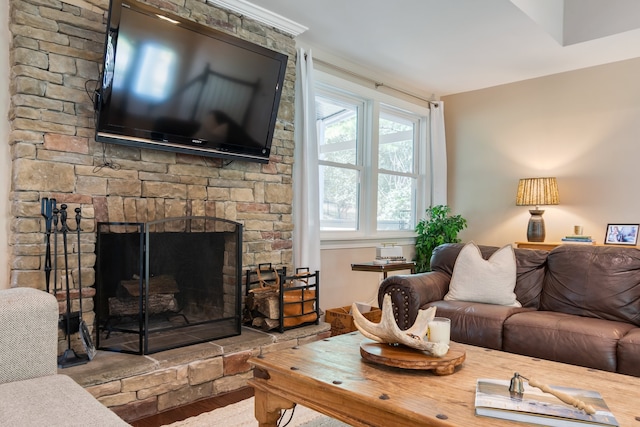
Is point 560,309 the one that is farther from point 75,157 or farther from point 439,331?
point 75,157

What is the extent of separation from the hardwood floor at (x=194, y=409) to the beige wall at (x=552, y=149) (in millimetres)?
3492

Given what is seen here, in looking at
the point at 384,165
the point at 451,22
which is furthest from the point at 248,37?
the point at 384,165

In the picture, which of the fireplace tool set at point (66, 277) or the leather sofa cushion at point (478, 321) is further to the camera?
the leather sofa cushion at point (478, 321)

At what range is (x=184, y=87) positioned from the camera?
2723 millimetres

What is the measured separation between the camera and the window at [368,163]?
432 cm

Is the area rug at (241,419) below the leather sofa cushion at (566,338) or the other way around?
below

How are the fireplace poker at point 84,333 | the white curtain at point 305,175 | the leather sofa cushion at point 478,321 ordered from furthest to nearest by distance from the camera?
the white curtain at point 305,175
the leather sofa cushion at point 478,321
the fireplace poker at point 84,333

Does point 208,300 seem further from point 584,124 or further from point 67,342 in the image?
point 584,124

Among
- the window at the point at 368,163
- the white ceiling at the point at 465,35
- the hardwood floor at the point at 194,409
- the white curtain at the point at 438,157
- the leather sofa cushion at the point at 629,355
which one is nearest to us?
the leather sofa cushion at the point at 629,355

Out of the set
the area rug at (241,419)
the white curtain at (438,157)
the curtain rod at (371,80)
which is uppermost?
the curtain rod at (371,80)

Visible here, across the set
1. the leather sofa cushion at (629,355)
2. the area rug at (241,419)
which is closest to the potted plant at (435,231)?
the leather sofa cushion at (629,355)

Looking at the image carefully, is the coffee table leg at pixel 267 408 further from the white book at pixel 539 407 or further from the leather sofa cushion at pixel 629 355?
the leather sofa cushion at pixel 629 355

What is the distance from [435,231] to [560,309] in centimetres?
220

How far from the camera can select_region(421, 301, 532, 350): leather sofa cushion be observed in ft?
8.37
